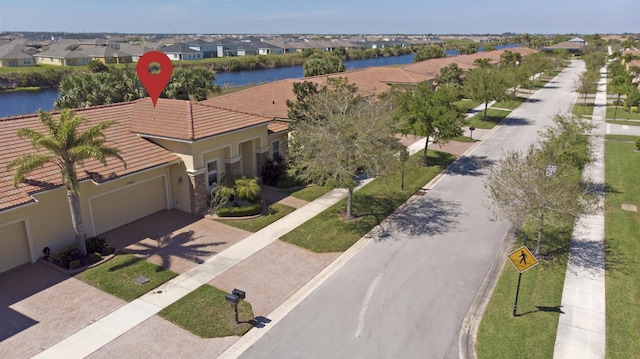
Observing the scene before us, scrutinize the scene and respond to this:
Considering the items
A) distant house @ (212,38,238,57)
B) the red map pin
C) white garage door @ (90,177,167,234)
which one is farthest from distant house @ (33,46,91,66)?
white garage door @ (90,177,167,234)

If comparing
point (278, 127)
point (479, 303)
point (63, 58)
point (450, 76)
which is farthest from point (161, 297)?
point (63, 58)

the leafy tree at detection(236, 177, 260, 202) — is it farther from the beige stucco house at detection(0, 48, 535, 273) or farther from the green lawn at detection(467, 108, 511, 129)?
the green lawn at detection(467, 108, 511, 129)

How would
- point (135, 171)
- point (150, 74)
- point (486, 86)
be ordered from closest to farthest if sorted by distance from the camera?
point (135, 171), point (150, 74), point (486, 86)

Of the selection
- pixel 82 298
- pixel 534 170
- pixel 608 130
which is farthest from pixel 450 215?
pixel 608 130

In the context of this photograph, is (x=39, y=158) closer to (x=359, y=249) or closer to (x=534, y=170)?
(x=359, y=249)

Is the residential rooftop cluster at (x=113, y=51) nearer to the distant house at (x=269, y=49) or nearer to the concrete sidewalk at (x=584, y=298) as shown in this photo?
the distant house at (x=269, y=49)

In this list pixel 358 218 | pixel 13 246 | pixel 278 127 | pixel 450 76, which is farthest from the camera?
pixel 450 76

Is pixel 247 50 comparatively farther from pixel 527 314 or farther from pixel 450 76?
pixel 527 314
